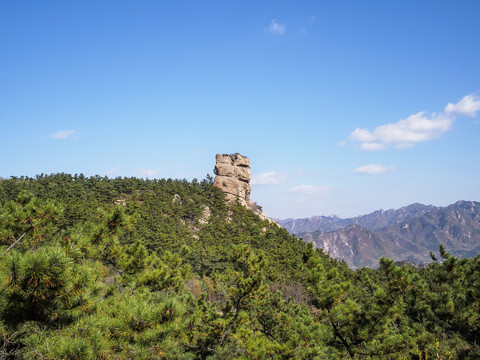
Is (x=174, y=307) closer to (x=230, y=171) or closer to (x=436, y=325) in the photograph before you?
(x=436, y=325)

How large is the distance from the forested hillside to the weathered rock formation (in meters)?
44.4

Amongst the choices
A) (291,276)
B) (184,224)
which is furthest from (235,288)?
(184,224)

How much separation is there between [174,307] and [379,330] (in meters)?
4.97

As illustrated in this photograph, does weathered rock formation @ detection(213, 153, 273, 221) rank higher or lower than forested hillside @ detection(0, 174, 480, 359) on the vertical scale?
higher

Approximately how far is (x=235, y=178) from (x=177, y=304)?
58104 mm

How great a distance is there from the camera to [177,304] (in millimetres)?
3682

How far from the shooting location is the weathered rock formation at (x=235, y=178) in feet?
195

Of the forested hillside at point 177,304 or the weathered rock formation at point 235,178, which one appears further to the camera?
the weathered rock formation at point 235,178

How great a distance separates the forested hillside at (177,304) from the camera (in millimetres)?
2975

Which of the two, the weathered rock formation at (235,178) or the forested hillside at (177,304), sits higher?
the weathered rock formation at (235,178)

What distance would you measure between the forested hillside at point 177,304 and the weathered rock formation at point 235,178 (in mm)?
44424

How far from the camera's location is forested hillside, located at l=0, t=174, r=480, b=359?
2.97 metres

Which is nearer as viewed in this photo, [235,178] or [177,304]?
[177,304]

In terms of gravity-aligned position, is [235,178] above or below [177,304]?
above
